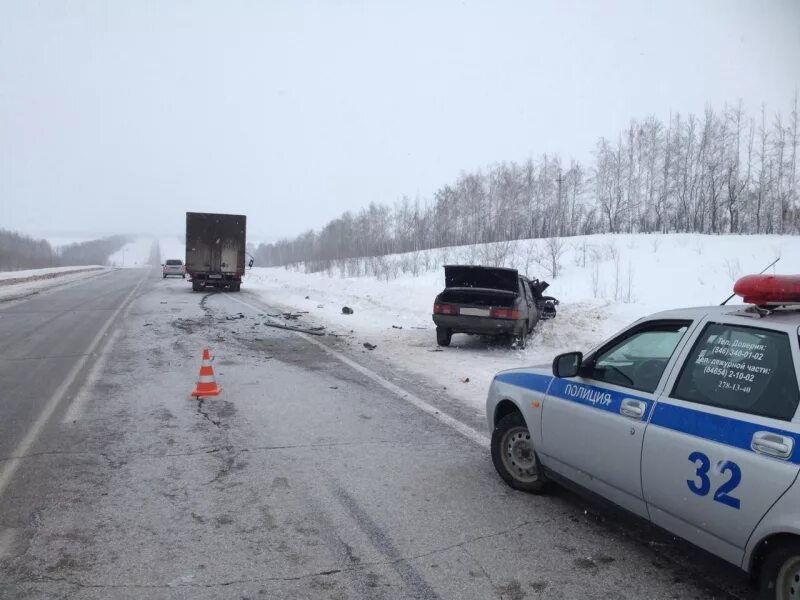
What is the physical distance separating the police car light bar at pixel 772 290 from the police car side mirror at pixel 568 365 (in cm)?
111

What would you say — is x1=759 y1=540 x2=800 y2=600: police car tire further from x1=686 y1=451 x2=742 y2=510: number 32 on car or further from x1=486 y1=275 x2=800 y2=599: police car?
x1=686 y1=451 x2=742 y2=510: number 32 on car

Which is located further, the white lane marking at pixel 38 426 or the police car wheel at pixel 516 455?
the white lane marking at pixel 38 426

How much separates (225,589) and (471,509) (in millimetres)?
1809

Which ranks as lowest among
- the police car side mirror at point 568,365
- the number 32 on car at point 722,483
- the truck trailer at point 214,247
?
the number 32 on car at point 722,483

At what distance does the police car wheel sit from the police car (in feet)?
0.86

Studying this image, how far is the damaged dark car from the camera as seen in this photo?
11633 mm

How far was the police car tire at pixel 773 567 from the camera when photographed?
2459 millimetres

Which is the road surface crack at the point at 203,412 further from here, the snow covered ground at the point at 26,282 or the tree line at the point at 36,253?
the tree line at the point at 36,253

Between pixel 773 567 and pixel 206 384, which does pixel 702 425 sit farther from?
pixel 206 384

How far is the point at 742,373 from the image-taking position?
9.59ft

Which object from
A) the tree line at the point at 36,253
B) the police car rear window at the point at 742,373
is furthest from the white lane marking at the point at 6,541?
the tree line at the point at 36,253

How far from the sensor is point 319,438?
5844mm

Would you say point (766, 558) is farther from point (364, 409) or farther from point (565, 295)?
point (565, 295)

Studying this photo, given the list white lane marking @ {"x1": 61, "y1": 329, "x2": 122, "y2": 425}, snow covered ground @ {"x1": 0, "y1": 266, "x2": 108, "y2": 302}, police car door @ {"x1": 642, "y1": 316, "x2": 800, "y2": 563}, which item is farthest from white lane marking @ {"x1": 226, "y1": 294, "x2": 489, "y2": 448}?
snow covered ground @ {"x1": 0, "y1": 266, "x2": 108, "y2": 302}
